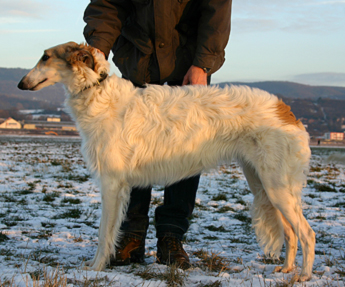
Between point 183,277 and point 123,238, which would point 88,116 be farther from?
point 183,277

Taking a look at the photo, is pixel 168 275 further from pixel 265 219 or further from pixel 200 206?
pixel 200 206

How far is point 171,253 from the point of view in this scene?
3205mm

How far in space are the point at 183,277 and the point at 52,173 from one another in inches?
257

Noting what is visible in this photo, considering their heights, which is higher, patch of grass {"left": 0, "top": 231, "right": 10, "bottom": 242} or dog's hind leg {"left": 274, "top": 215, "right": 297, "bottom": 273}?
dog's hind leg {"left": 274, "top": 215, "right": 297, "bottom": 273}

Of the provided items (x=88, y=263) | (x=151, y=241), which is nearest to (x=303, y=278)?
(x=151, y=241)

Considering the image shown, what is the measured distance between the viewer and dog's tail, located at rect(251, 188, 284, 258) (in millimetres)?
3252

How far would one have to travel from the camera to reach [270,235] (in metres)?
3.27

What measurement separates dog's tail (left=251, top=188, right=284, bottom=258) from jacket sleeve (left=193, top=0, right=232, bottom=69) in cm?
142

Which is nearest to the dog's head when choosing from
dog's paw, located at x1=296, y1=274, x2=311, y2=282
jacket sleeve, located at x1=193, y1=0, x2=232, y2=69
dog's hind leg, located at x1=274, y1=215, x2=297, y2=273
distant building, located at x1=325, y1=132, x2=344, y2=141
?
jacket sleeve, located at x1=193, y1=0, x2=232, y2=69

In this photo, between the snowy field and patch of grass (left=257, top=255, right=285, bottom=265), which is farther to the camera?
patch of grass (left=257, top=255, right=285, bottom=265)

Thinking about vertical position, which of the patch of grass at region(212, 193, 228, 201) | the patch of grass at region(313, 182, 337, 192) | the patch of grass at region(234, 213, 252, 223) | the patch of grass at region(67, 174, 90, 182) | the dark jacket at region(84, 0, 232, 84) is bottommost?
the patch of grass at region(67, 174, 90, 182)

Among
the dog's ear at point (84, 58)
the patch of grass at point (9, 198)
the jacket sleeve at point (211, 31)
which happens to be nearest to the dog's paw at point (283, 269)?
the jacket sleeve at point (211, 31)

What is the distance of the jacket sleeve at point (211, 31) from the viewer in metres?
3.42

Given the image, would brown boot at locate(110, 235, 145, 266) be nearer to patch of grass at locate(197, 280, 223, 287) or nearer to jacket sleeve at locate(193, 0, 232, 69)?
patch of grass at locate(197, 280, 223, 287)
